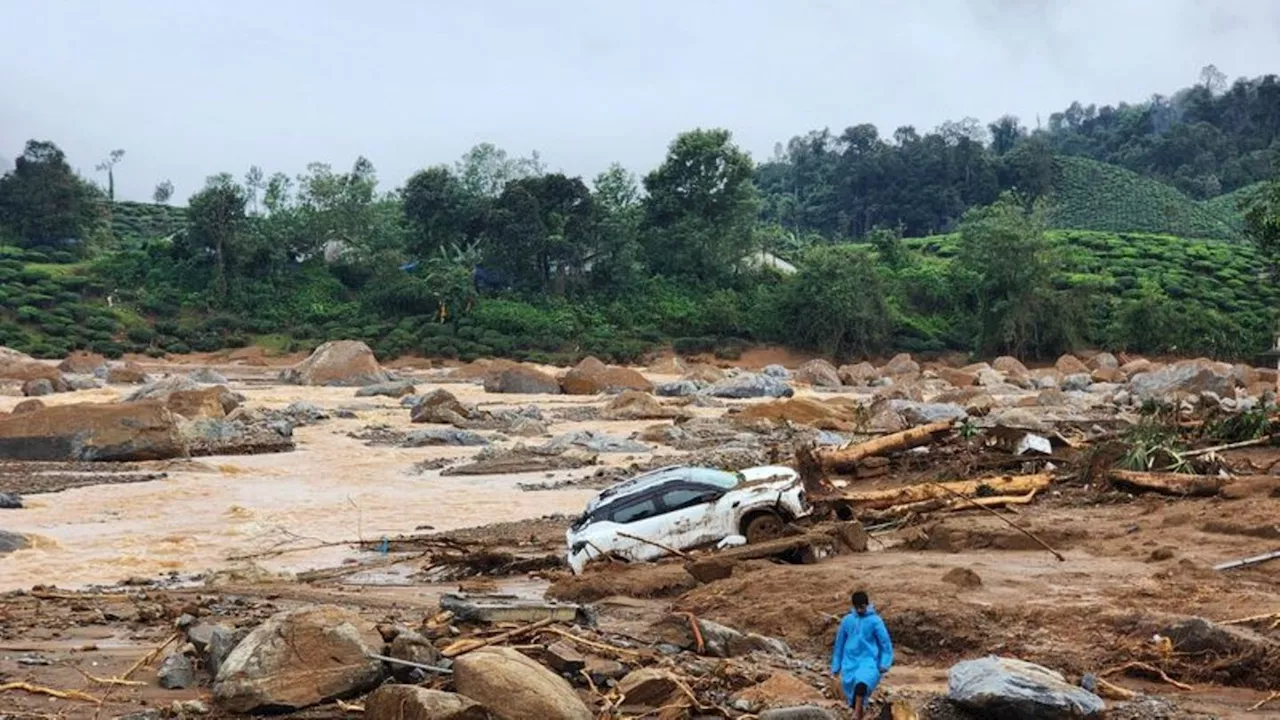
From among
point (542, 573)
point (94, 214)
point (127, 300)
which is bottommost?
point (542, 573)

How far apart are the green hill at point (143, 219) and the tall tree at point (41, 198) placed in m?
18.4

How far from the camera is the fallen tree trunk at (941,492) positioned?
706 inches

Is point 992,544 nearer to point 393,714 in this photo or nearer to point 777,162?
point 393,714

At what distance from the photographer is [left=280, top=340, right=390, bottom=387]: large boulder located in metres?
53.9

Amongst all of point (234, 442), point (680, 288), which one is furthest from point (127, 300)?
point (234, 442)

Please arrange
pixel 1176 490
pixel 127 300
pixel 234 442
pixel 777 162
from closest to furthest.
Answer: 1. pixel 1176 490
2. pixel 234 442
3. pixel 127 300
4. pixel 777 162

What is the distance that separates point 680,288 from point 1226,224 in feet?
201

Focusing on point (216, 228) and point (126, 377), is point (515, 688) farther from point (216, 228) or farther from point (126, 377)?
point (216, 228)

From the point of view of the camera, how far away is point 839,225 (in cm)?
12512

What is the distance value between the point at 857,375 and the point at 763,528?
156ft

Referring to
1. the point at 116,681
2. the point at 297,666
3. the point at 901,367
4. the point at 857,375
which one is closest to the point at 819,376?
the point at 857,375

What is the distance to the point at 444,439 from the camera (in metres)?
34.0

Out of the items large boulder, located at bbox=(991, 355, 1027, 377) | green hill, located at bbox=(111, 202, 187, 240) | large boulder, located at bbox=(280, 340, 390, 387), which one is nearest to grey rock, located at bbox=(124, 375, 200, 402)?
large boulder, located at bbox=(280, 340, 390, 387)

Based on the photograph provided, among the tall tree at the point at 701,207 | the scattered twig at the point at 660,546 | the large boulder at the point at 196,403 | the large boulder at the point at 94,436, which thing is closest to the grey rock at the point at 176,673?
the scattered twig at the point at 660,546
